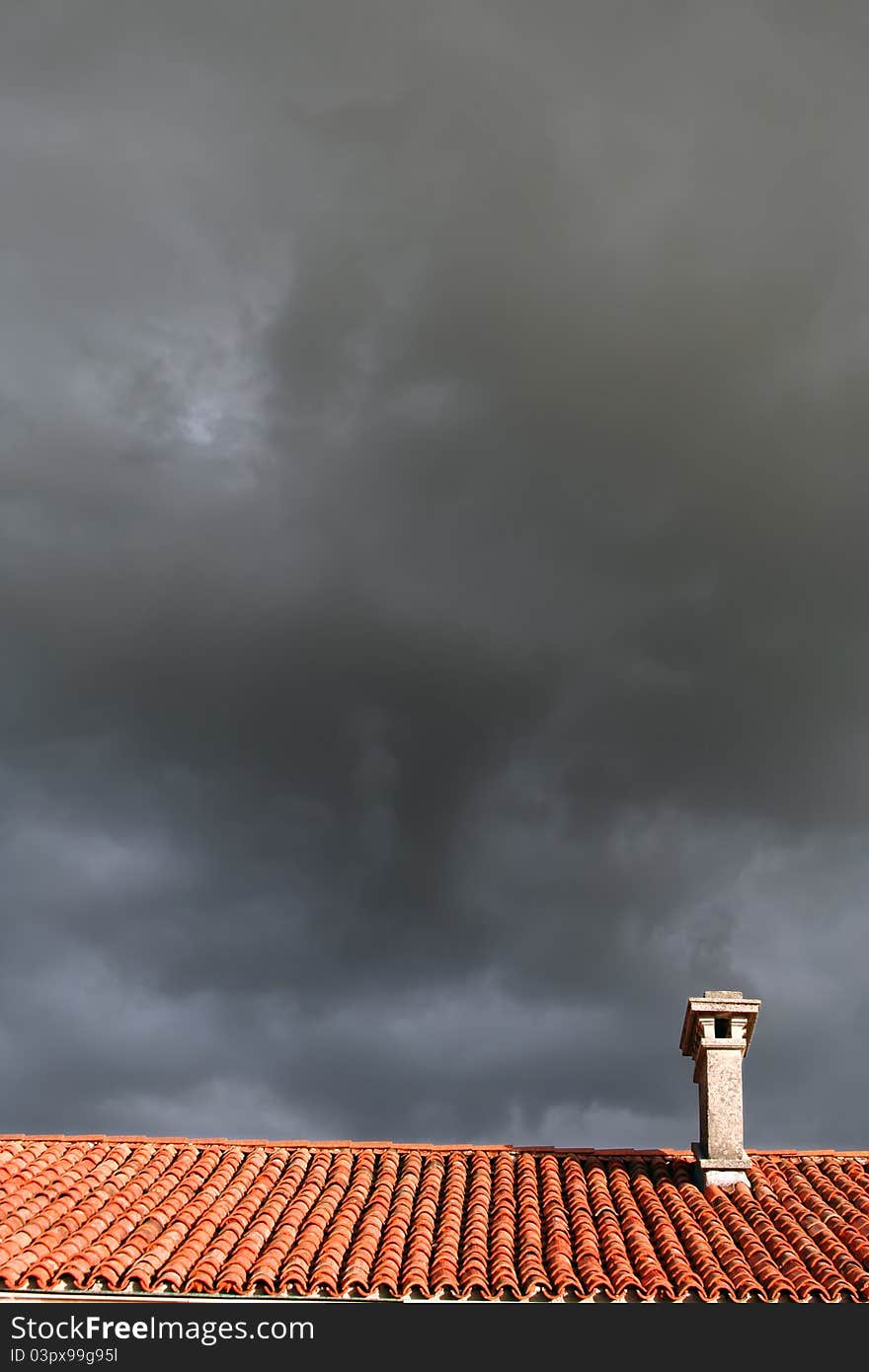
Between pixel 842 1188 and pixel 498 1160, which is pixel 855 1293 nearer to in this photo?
pixel 842 1188

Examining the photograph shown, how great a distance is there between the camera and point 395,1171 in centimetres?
2077

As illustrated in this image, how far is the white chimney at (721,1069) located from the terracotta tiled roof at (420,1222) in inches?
17.4

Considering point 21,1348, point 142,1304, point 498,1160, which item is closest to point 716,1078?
point 498,1160

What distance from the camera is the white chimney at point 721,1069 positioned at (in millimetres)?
20656

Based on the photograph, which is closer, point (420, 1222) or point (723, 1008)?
point (420, 1222)

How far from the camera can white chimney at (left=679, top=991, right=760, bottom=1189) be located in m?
20.7

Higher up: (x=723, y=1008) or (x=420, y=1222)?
(x=723, y=1008)

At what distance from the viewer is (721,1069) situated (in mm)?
21484

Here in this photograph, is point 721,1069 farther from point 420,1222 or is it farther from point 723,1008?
point 420,1222

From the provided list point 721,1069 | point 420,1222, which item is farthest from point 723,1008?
point 420,1222

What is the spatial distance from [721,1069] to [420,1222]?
17.7 ft

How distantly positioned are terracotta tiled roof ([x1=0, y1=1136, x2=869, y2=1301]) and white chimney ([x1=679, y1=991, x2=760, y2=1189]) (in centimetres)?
44

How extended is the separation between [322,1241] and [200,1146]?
419cm

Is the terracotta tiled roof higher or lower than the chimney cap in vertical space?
lower
